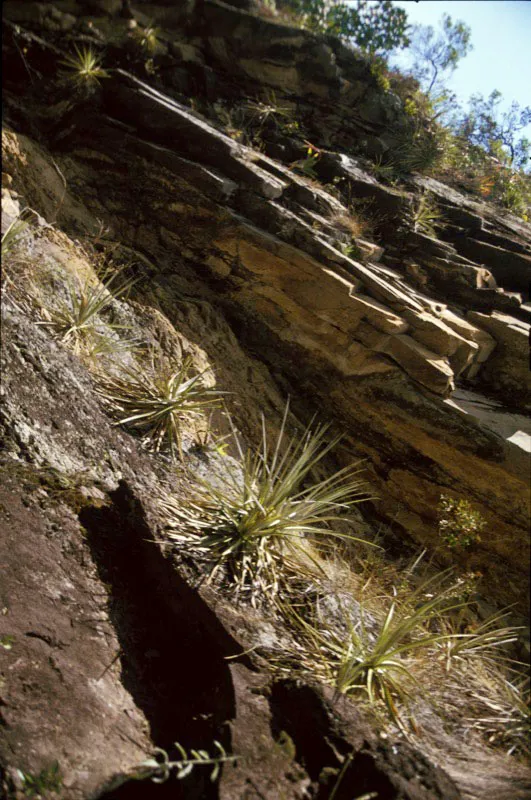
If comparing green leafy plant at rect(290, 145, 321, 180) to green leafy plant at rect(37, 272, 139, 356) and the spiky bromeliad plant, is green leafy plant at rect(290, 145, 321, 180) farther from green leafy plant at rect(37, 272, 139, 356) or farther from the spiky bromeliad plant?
the spiky bromeliad plant

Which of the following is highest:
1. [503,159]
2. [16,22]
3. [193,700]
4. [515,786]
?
[503,159]

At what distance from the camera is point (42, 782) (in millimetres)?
2096

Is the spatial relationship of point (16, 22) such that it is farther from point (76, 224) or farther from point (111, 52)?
point (76, 224)

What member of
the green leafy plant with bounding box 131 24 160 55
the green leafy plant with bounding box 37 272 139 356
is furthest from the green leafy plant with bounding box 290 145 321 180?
the green leafy plant with bounding box 37 272 139 356

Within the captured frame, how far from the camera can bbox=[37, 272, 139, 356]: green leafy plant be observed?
4.24m

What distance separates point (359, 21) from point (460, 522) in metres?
7.65

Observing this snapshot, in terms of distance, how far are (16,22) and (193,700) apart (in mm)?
6440

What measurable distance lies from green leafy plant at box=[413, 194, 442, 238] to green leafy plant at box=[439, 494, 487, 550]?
11.3 ft

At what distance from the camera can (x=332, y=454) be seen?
5.73 metres

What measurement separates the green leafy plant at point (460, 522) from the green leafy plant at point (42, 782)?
3.26m

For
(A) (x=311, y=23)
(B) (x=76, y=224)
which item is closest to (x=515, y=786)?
(B) (x=76, y=224)

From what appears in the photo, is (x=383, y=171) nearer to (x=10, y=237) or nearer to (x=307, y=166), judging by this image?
(x=307, y=166)

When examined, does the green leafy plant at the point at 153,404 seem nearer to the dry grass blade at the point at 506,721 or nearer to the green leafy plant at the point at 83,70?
the dry grass blade at the point at 506,721

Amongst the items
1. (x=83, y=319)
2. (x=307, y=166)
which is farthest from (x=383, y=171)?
(x=83, y=319)
